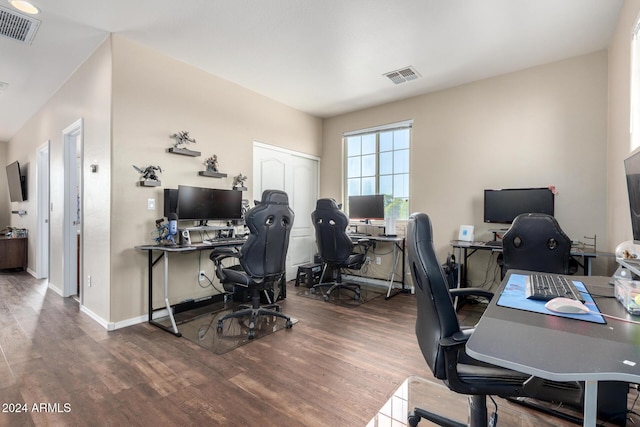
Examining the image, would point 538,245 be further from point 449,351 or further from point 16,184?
point 16,184

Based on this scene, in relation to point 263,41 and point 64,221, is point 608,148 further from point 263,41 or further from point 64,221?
point 64,221

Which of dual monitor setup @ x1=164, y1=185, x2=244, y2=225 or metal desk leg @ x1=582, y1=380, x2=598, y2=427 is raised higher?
dual monitor setup @ x1=164, y1=185, x2=244, y2=225

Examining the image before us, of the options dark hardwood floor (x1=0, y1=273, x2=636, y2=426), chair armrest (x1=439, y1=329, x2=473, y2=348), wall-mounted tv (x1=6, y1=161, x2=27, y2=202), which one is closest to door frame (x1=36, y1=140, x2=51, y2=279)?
wall-mounted tv (x1=6, y1=161, x2=27, y2=202)

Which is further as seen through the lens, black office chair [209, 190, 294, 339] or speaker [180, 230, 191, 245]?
speaker [180, 230, 191, 245]

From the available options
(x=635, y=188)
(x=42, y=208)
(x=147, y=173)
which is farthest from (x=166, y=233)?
(x=635, y=188)

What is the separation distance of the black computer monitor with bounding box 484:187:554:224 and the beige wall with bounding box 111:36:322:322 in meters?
3.14

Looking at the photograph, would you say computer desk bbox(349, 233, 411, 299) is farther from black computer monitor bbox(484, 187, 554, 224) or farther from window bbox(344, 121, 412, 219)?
black computer monitor bbox(484, 187, 554, 224)

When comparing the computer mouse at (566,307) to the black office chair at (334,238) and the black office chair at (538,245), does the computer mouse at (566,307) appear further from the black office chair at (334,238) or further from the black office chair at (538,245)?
the black office chair at (334,238)

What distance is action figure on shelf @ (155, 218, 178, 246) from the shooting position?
3.13m

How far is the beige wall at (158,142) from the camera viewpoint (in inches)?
118

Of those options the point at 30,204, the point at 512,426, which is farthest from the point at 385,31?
the point at 30,204

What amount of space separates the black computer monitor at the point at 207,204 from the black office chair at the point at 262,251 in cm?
67

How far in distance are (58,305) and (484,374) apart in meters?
4.60

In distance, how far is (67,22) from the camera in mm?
2760
